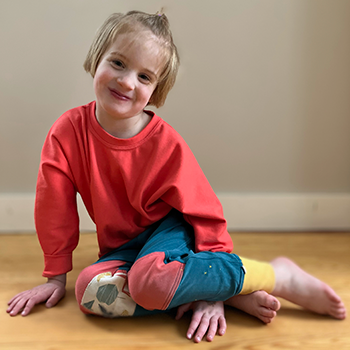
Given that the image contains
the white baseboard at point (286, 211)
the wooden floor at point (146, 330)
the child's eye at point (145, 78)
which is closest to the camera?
the wooden floor at point (146, 330)

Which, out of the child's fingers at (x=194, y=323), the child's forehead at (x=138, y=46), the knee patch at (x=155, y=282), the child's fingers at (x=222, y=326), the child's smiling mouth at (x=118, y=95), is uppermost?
the child's forehead at (x=138, y=46)

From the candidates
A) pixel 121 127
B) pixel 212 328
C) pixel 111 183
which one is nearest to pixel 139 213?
pixel 111 183

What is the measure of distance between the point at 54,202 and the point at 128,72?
1.05 ft

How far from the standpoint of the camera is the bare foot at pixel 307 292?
0.81 m

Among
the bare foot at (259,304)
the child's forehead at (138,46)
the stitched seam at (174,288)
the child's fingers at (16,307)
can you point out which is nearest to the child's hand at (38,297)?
the child's fingers at (16,307)

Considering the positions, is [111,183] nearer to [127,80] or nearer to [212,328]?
[127,80]

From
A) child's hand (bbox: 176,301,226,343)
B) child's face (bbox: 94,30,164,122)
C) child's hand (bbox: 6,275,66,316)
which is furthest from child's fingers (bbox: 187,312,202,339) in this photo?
child's face (bbox: 94,30,164,122)

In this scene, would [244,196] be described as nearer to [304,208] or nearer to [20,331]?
[304,208]

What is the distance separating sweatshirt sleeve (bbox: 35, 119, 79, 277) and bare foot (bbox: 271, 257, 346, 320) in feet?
1.53

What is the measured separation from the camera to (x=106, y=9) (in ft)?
4.09

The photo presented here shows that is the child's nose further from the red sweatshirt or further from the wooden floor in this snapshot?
the wooden floor

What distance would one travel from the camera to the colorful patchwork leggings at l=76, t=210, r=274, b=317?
2.48 feet

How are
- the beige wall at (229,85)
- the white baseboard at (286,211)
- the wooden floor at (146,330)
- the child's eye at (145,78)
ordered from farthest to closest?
the white baseboard at (286,211)
the beige wall at (229,85)
the child's eye at (145,78)
the wooden floor at (146,330)

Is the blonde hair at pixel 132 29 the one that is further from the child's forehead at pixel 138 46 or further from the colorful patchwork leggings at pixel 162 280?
the colorful patchwork leggings at pixel 162 280
